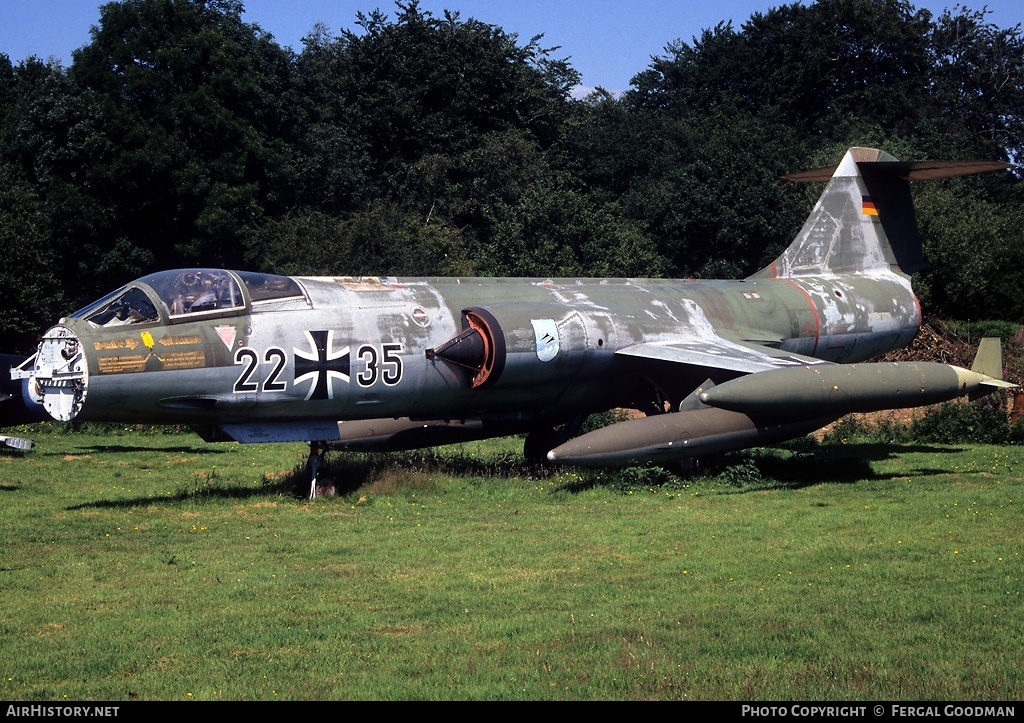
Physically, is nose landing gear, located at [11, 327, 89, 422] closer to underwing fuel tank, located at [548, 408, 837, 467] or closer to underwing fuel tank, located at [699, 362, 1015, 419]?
underwing fuel tank, located at [548, 408, 837, 467]

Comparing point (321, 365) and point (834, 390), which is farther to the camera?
point (834, 390)

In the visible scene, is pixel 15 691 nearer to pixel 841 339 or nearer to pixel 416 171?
pixel 841 339

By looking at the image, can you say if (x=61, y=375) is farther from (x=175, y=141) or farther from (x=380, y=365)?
(x=175, y=141)

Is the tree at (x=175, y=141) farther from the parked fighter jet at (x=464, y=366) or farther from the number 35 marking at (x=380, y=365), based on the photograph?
the number 35 marking at (x=380, y=365)

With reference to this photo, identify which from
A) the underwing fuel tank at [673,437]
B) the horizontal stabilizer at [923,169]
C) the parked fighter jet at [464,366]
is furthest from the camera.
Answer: the horizontal stabilizer at [923,169]

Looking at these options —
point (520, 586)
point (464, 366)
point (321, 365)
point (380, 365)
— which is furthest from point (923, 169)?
point (520, 586)

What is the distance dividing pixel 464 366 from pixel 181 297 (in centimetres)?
388

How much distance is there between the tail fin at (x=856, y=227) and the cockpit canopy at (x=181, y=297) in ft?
34.5

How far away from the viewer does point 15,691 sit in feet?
22.9

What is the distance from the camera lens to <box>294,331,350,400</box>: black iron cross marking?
14.5m

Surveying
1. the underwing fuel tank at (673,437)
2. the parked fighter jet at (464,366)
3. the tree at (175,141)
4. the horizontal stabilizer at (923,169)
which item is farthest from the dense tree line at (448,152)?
the underwing fuel tank at (673,437)

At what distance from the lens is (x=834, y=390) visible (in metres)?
14.9

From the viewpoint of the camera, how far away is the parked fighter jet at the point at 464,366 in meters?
13.6

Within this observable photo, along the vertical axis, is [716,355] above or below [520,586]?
above
